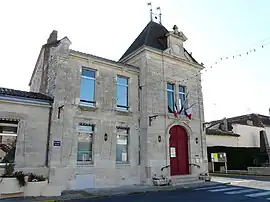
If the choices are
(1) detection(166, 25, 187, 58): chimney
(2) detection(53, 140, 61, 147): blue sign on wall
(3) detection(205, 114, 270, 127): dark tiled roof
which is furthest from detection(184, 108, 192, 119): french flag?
(3) detection(205, 114, 270, 127): dark tiled roof

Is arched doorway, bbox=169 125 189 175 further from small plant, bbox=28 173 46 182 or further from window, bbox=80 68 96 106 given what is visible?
small plant, bbox=28 173 46 182

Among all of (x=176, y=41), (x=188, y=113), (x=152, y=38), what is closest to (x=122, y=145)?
(x=188, y=113)

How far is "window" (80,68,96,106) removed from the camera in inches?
469

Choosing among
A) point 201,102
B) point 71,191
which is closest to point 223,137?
point 201,102

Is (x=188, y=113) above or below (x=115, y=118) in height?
above

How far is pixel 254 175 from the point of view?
1673cm

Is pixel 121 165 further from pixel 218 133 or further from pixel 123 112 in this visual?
pixel 218 133

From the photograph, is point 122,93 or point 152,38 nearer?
point 122,93

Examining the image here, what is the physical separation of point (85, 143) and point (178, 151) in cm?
554

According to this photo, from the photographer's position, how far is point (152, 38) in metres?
15.4

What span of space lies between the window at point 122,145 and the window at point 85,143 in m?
1.44

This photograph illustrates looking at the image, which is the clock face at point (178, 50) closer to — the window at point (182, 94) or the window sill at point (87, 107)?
the window at point (182, 94)

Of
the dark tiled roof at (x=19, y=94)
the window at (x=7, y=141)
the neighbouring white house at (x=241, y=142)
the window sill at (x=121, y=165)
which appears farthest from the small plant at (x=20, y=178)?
the neighbouring white house at (x=241, y=142)

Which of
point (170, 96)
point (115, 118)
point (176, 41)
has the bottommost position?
point (115, 118)
